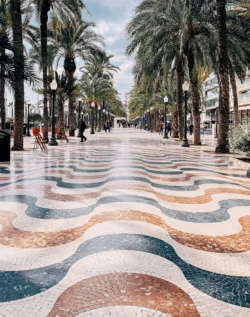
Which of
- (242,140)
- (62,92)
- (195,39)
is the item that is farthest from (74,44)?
(242,140)

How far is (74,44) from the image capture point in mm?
26297

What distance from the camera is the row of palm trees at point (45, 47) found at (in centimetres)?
1148

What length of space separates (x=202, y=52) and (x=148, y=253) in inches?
638

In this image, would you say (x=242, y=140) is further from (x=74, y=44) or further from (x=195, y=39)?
(x=74, y=44)

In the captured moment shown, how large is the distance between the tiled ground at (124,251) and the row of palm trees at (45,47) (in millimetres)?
6372

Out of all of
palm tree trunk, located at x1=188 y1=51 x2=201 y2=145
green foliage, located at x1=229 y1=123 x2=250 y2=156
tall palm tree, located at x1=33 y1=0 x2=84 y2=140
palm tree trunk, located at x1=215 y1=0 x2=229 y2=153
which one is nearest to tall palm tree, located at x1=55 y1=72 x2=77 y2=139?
Answer: tall palm tree, located at x1=33 y1=0 x2=84 y2=140

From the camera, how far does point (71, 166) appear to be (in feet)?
31.8

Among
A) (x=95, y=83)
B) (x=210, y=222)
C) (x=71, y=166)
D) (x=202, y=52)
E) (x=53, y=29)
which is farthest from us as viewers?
(x=95, y=83)

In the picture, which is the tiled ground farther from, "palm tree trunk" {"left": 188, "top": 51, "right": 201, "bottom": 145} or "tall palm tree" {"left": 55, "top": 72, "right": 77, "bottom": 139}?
"tall palm tree" {"left": 55, "top": 72, "right": 77, "bottom": 139}

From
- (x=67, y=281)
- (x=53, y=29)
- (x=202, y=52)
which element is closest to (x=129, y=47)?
(x=53, y=29)

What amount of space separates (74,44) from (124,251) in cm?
2540

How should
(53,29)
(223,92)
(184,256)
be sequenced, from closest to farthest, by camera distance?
(184,256) < (223,92) < (53,29)

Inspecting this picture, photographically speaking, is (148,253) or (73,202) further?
(73,202)

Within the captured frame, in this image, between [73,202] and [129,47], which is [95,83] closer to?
[129,47]
